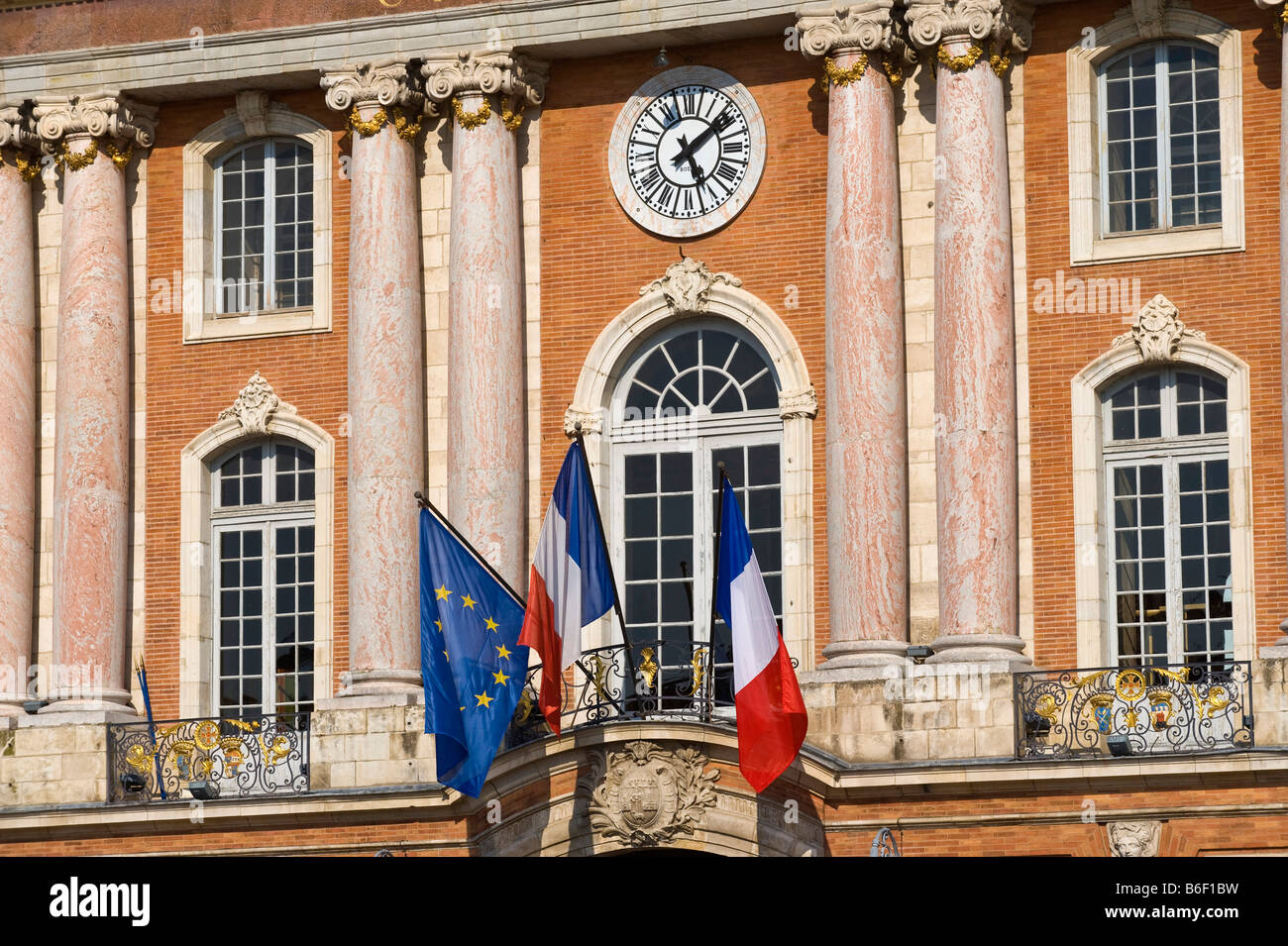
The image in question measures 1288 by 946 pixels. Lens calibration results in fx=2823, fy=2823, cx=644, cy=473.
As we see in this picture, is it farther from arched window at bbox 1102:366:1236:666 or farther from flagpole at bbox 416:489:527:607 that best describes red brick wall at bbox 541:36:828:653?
arched window at bbox 1102:366:1236:666

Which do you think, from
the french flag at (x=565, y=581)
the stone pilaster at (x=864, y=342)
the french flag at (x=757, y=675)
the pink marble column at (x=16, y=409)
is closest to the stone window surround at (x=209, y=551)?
the pink marble column at (x=16, y=409)

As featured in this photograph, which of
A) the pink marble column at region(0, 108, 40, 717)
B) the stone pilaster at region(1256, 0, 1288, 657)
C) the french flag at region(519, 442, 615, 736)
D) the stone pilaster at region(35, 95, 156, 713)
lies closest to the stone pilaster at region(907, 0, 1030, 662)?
the stone pilaster at region(1256, 0, 1288, 657)

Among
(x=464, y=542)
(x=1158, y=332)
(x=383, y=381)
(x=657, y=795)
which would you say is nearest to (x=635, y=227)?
(x=383, y=381)

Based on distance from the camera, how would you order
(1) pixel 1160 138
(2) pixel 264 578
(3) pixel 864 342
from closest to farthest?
(3) pixel 864 342 → (1) pixel 1160 138 → (2) pixel 264 578

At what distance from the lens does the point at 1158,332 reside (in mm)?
25516

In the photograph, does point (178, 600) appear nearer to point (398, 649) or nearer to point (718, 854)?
point (398, 649)

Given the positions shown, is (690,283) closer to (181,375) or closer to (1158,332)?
(1158,332)

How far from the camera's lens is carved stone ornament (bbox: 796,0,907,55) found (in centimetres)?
2614

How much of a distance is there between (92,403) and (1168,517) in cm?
1069

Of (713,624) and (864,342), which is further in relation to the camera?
(864,342)

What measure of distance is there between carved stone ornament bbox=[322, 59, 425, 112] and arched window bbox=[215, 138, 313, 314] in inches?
46.6

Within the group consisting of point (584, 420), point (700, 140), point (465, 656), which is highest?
point (700, 140)
